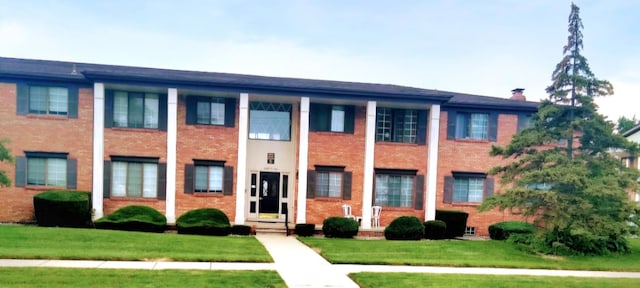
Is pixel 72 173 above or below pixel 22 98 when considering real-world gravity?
below

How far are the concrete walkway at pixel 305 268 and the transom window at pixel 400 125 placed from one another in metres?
8.89

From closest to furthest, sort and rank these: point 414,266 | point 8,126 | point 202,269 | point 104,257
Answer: point 202,269, point 104,257, point 414,266, point 8,126

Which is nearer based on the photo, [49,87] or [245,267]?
[245,267]

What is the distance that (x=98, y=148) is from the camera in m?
17.2

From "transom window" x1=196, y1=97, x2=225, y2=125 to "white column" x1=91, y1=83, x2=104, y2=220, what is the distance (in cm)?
383

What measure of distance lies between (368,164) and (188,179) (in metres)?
7.89

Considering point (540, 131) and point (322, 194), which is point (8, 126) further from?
point (540, 131)

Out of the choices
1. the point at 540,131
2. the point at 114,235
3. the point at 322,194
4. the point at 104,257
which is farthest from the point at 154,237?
the point at 540,131

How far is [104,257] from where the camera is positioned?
33.6 ft

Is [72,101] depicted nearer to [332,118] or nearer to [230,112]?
[230,112]

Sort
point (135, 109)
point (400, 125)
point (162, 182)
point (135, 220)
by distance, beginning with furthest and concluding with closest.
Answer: point (400, 125) → point (135, 109) → point (162, 182) → point (135, 220)

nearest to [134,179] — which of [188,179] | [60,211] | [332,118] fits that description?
[188,179]

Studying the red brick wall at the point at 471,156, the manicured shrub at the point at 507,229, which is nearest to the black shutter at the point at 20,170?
the red brick wall at the point at 471,156

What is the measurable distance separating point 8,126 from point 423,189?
17.8 m
